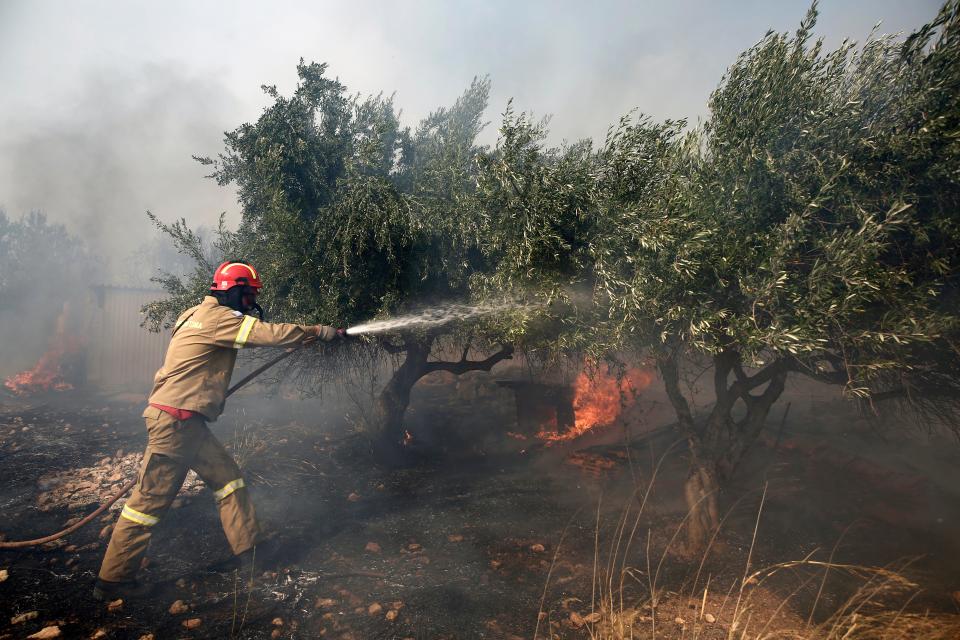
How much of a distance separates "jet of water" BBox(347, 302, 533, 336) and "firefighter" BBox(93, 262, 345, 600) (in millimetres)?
1495

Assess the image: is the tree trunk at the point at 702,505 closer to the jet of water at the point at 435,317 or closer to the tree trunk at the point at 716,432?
the tree trunk at the point at 716,432

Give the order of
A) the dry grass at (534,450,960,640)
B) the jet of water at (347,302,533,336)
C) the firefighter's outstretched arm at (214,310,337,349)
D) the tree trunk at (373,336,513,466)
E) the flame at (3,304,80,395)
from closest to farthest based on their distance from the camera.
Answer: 1. the dry grass at (534,450,960,640)
2. the firefighter's outstretched arm at (214,310,337,349)
3. the jet of water at (347,302,533,336)
4. the tree trunk at (373,336,513,466)
5. the flame at (3,304,80,395)

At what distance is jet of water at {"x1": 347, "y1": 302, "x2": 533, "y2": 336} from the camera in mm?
6570

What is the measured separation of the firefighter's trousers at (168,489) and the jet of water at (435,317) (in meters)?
2.28

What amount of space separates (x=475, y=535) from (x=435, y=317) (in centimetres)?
353

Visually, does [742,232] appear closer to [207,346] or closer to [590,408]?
[207,346]

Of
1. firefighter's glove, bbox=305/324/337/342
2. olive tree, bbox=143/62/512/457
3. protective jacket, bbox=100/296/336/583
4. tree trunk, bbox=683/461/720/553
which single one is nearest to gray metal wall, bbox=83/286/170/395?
olive tree, bbox=143/62/512/457

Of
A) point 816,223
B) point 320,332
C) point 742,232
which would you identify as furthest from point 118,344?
point 816,223

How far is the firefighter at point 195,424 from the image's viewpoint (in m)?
5.09

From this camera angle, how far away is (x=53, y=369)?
1980 centimetres

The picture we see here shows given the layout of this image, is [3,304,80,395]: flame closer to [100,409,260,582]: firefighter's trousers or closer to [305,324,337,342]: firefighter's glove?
[100,409,260,582]: firefighter's trousers

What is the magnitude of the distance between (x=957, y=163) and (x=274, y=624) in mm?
7826

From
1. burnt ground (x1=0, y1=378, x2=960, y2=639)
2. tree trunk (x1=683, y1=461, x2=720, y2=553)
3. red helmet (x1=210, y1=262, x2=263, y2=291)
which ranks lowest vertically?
burnt ground (x1=0, y1=378, x2=960, y2=639)

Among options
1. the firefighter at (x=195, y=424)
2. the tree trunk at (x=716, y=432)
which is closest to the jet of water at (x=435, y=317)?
the firefighter at (x=195, y=424)
